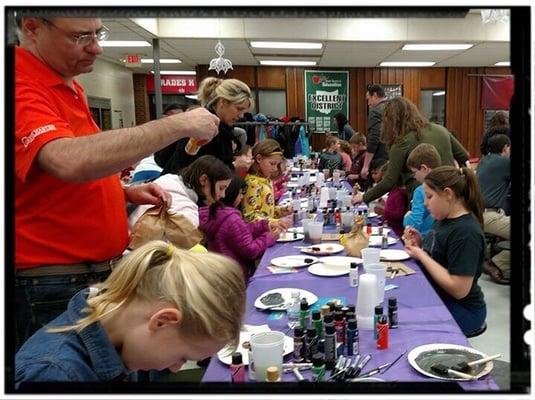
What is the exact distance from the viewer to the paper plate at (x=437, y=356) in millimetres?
1000

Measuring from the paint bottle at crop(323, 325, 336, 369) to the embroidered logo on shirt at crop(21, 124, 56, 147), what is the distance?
0.77 metres

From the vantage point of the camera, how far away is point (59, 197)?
31.5 inches

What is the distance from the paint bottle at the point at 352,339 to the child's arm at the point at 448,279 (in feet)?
2.15

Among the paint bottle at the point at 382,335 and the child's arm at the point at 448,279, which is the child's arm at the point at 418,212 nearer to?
the child's arm at the point at 448,279

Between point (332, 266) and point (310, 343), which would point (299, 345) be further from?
point (332, 266)

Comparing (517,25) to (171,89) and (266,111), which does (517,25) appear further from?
(171,89)

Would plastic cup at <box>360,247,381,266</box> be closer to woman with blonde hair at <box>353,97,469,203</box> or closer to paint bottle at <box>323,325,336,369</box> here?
paint bottle at <box>323,325,336,369</box>

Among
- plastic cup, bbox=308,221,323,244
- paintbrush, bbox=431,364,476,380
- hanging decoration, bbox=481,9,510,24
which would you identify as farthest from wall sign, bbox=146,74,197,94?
hanging decoration, bbox=481,9,510,24

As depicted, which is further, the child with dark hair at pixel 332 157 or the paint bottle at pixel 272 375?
the child with dark hair at pixel 332 157

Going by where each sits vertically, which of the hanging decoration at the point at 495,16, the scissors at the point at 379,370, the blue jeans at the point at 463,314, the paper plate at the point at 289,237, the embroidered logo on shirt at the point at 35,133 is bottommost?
the blue jeans at the point at 463,314

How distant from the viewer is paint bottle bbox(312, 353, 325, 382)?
962 mm

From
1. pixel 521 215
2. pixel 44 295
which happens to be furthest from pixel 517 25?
pixel 44 295

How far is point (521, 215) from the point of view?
1.37 feet

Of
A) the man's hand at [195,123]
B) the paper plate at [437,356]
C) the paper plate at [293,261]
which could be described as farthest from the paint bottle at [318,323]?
the paper plate at [293,261]
